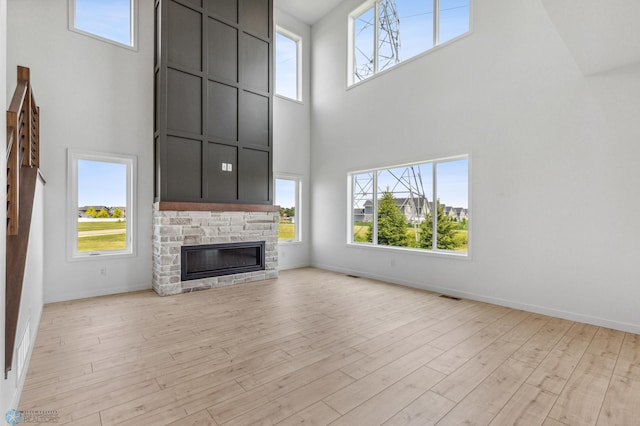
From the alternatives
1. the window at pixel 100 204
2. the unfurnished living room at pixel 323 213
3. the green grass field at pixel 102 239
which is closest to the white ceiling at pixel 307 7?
the unfurnished living room at pixel 323 213

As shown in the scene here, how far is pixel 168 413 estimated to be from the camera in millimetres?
1947

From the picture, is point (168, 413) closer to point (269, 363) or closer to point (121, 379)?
point (121, 379)

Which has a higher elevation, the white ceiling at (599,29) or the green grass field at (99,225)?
the white ceiling at (599,29)

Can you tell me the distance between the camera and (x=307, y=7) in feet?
22.1

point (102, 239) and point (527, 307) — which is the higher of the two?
point (102, 239)

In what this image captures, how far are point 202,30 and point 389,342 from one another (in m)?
5.41

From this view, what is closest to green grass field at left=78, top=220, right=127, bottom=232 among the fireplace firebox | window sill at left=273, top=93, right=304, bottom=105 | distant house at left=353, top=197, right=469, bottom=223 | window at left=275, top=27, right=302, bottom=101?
the fireplace firebox

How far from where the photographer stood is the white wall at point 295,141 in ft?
22.2

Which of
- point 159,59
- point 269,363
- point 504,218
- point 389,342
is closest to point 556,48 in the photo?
point 504,218

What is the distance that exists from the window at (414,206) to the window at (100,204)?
3985 mm

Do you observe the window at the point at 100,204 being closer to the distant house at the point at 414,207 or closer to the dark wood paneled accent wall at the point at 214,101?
the dark wood paneled accent wall at the point at 214,101

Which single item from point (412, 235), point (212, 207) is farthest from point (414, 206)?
point (212, 207)

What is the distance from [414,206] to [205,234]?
3538 mm

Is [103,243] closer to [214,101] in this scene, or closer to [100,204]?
[100,204]
